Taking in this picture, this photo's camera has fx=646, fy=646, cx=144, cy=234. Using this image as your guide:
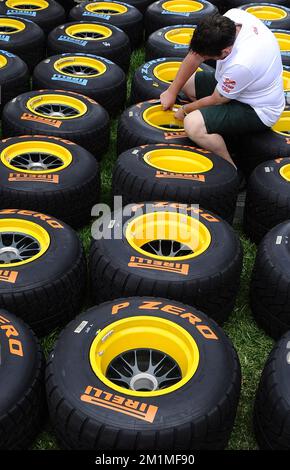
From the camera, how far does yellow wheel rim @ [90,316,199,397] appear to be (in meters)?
2.82

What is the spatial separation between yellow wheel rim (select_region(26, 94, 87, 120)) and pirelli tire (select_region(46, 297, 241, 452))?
2.27m

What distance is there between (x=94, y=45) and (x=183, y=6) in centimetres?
169

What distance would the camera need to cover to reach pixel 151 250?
12.0 ft

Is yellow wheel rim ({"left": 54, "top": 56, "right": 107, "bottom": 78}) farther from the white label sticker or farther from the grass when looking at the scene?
the white label sticker

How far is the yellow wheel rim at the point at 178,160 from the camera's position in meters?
4.21

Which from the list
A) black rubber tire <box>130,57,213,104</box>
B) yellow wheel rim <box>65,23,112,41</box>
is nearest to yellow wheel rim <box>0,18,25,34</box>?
yellow wheel rim <box>65,23,112,41</box>

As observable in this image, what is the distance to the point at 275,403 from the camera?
2.64 meters

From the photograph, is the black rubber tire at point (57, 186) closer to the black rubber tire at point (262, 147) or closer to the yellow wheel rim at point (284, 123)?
the black rubber tire at point (262, 147)

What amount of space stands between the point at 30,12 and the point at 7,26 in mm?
426

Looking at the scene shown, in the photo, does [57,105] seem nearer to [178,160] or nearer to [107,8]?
[178,160]

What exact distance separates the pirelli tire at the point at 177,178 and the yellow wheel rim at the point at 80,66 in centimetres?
158

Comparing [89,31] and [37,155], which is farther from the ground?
[89,31]

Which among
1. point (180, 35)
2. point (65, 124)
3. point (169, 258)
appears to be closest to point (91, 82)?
point (65, 124)
